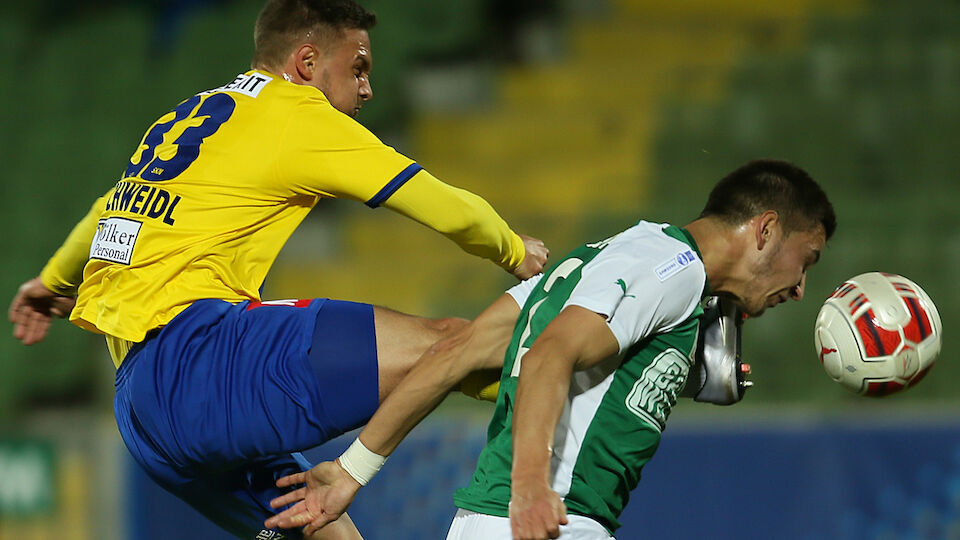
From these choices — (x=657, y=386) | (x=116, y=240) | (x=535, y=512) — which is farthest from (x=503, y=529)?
(x=116, y=240)

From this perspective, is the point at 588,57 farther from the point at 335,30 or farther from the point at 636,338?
the point at 636,338

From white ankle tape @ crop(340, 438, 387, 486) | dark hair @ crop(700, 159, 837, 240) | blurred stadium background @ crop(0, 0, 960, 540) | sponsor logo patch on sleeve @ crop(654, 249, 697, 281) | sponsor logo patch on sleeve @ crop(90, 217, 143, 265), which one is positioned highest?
dark hair @ crop(700, 159, 837, 240)

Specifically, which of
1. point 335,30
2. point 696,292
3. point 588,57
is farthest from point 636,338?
point 588,57

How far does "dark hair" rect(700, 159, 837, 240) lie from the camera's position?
3.25 m

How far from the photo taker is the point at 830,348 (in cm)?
353

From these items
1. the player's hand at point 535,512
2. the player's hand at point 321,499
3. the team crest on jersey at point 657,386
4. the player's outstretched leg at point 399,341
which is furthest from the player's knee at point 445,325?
the player's hand at point 535,512

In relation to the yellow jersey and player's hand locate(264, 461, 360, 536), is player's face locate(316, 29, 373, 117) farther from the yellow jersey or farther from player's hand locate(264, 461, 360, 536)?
player's hand locate(264, 461, 360, 536)

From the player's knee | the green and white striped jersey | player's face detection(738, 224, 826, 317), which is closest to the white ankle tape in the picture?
the green and white striped jersey

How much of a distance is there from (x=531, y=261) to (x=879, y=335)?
101cm

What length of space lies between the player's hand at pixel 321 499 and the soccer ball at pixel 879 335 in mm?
1406

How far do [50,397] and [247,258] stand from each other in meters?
5.93

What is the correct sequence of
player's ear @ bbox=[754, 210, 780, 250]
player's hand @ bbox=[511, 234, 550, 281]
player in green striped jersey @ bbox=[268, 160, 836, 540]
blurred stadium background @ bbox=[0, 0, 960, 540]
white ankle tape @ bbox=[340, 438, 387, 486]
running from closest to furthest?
player in green striped jersey @ bbox=[268, 160, 836, 540]
player's ear @ bbox=[754, 210, 780, 250]
white ankle tape @ bbox=[340, 438, 387, 486]
player's hand @ bbox=[511, 234, 550, 281]
blurred stadium background @ bbox=[0, 0, 960, 540]

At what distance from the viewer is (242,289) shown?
3.55m

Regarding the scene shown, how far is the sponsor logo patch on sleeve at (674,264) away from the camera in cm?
303
